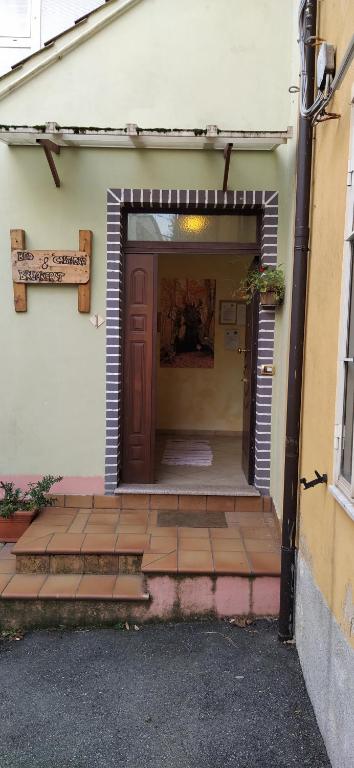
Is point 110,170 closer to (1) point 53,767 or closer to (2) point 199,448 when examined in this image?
(2) point 199,448

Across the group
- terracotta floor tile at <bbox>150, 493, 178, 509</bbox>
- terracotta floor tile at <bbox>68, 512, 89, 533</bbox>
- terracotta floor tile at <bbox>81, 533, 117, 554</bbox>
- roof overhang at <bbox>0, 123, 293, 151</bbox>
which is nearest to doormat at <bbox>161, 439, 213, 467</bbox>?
terracotta floor tile at <bbox>150, 493, 178, 509</bbox>

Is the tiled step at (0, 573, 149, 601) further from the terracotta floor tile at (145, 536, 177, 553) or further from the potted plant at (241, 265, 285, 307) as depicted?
the potted plant at (241, 265, 285, 307)

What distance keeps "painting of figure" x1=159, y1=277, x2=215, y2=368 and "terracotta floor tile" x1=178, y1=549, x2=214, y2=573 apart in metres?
4.26

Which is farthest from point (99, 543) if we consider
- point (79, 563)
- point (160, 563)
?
point (160, 563)

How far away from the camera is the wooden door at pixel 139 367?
5.11 meters

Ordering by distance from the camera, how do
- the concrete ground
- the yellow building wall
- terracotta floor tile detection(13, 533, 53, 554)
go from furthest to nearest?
terracotta floor tile detection(13, 533, 53, 554)
the concrete ground
the yellow building wall

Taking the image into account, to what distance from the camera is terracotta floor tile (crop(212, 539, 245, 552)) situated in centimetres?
419

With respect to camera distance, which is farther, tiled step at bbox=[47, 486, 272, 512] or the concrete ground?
tiled step at bbox=[47, 486, 272, 512]

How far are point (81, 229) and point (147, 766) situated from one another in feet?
13.0

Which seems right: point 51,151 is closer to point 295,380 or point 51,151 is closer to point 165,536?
point 295,380

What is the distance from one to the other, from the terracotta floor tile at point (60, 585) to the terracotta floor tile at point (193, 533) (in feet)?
2.85

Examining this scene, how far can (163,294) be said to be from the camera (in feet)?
26.4

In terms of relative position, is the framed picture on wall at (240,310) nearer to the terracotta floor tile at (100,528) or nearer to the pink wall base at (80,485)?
the pink wall base at (80,485)

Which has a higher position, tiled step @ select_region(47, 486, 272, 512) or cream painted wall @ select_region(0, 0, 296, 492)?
cream painted wall @ select_region(0, 0, 296, 492)
